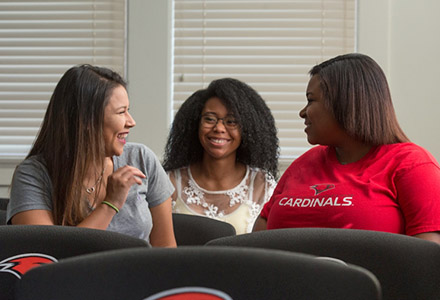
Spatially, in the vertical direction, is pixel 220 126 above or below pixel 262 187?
above

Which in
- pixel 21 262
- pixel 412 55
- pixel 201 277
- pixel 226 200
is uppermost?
pixel 412 55

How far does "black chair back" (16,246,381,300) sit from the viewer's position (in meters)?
0.84

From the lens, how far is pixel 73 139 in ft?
7.68

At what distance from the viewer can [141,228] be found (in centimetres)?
245

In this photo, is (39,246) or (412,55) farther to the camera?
(412,55)

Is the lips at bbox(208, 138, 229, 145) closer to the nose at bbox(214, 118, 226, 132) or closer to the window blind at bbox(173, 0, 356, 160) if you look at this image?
the nose at bbox(214, 118, 226, 132)

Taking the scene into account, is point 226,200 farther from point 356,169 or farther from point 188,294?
point 188,294

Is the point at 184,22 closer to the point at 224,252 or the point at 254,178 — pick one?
the point at 254,178

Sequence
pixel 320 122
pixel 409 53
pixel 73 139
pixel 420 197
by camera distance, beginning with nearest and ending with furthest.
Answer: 1. pixel 420 197
2. pixel 320 122
3. pixel 73 139
4. pixel 409 53

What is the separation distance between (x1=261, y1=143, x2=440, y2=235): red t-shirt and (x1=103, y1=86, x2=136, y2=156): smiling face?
0.64 m

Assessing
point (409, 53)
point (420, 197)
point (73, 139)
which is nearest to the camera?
point (420, 197)

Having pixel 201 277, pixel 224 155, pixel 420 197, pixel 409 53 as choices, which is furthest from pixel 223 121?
pixel 201 277

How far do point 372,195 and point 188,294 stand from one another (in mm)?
1270

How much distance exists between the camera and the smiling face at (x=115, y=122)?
240 cm
